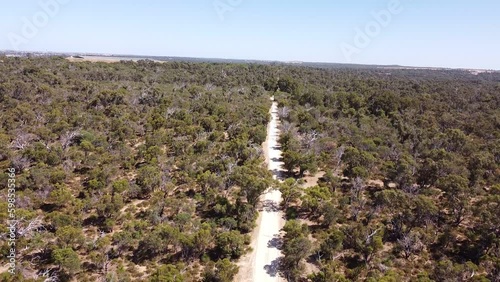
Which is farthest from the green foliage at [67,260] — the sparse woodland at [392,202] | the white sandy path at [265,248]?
the sparse woodland at [392,202]

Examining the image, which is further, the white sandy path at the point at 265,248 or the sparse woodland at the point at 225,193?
the sparse woodland at the point at 225,193

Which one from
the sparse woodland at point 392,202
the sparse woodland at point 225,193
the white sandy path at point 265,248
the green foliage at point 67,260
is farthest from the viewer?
the sparse woodland at point 392,202

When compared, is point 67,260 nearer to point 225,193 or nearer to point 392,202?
point 225,193

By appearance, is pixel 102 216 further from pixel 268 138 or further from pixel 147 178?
pixel 268 138

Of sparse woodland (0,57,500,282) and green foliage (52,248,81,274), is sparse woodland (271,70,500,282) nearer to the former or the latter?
sparse woodland (0,57,500,282)

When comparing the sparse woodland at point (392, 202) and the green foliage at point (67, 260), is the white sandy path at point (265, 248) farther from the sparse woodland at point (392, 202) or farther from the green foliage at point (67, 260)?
the green foliage at point (67, 260)

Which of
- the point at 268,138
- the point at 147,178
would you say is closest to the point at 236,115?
the point at 268,138

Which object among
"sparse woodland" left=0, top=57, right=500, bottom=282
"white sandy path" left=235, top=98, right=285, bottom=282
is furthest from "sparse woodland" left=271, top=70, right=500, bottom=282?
"white sandy path" left=235, top=98, right=285, bottom=282

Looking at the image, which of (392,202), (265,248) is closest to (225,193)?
(265,248)
